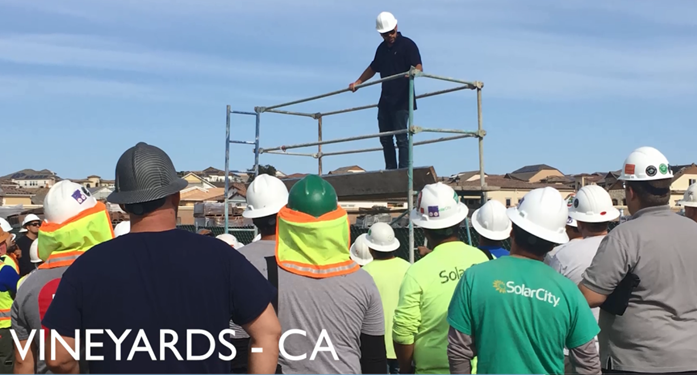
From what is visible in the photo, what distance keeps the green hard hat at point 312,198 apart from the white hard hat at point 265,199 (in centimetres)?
51

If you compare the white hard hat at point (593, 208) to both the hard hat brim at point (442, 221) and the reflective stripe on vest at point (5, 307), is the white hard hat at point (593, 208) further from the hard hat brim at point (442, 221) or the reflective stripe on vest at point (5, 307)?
the reflective stripe on vest at point (5, 307)

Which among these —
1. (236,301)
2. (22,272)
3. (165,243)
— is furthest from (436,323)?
(22,272)

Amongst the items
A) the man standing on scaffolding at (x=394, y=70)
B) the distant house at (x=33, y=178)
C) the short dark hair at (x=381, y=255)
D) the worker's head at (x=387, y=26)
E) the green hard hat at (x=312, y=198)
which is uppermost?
the distant house at (x=33, y=178)

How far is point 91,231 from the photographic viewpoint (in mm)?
3922

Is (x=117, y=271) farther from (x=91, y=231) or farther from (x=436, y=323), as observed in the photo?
(x=436, y=323)

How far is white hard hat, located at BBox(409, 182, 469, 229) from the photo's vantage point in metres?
4.34

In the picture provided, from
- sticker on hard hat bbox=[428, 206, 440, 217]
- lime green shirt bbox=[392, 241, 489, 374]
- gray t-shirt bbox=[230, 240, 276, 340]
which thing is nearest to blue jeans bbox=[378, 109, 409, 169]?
sticker on hard hat bbox=[428, 206, 440, 217]

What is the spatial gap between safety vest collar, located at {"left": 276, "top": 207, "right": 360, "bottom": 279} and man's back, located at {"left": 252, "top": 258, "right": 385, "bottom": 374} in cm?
4

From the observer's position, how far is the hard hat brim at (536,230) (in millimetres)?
3436

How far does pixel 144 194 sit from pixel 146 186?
0.14ft

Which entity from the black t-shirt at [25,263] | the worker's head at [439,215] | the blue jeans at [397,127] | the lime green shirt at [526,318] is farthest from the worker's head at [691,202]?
the black t-shirt at [25,263]

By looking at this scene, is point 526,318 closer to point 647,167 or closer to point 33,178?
point 647,167

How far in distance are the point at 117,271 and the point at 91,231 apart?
4.67 ft

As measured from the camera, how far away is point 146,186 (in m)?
2.75
